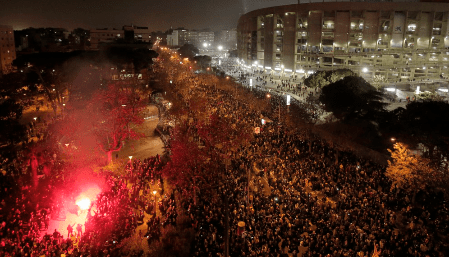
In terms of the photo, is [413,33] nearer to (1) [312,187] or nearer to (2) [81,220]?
(1) [312,187]

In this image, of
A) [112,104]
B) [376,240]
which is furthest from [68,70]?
[376,240]

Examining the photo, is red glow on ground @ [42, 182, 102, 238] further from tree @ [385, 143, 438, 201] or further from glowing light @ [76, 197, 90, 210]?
tree @ [385, 143, 438, 201]

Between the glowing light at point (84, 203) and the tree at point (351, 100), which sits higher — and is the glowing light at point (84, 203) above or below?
below

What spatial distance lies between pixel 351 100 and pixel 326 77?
49.4ft

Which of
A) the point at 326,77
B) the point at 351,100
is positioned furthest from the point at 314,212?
the point at 326,77

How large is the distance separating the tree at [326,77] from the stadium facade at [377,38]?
1015cm

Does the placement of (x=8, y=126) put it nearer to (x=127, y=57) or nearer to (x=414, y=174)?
(x=127, y=57)

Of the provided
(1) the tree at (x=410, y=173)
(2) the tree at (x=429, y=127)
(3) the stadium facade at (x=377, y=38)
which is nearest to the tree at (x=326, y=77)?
(3) the stadium facade at (x=377, y=38)

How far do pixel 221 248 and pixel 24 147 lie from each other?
14.4 m

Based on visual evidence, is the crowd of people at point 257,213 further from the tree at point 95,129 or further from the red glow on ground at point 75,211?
the tree at point 95,129

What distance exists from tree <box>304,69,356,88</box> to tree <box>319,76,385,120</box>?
10824mm

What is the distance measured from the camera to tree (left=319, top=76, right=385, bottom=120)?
2208cm

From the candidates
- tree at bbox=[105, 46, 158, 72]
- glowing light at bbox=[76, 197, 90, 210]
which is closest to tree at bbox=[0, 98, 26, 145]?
glowing light at bbox=[76, 197, 90, 210]

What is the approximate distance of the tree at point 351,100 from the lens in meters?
22.1
